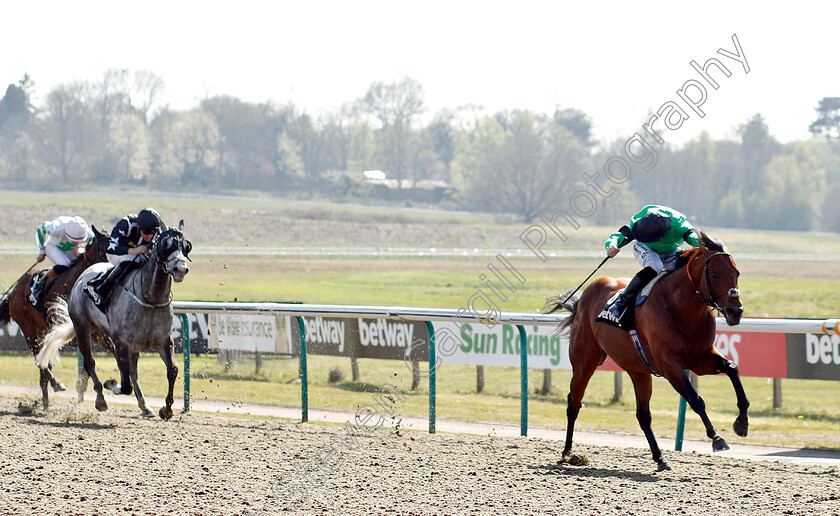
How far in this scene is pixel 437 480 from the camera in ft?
17.1

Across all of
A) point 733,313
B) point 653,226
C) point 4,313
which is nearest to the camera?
point 733,313

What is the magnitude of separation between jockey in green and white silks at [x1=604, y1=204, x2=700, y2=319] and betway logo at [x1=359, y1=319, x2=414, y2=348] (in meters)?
3.37

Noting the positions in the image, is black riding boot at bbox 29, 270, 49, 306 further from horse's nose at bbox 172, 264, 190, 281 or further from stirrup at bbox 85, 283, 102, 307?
horse's nose at bbox 172, 264, 190, 281

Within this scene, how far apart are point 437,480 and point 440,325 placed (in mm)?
3135

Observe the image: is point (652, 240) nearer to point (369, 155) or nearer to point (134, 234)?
→ point (134, 234)

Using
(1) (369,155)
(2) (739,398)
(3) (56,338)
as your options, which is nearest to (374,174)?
(1) (369,155)

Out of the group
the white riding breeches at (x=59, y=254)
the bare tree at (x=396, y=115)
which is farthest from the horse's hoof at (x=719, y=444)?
the bare tree at (x=396, y=115)

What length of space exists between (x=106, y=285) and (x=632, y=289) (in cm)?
461

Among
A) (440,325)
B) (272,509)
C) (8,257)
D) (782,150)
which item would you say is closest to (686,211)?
(782,150)

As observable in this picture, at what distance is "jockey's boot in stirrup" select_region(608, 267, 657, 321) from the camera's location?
5.92 meters

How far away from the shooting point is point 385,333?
9.25 meters

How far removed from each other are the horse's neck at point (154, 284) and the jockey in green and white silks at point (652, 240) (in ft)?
12.2

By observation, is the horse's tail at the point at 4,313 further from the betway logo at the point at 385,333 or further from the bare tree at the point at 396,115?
the bare tree at the point at 396,115

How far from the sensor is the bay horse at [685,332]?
520 cm
